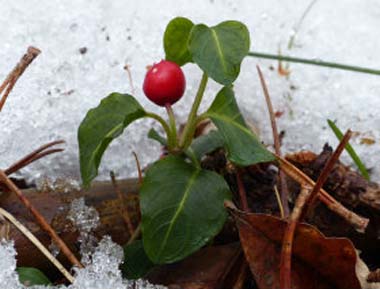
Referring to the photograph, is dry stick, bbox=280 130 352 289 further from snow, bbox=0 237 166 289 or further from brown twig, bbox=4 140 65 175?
brown twig, bbox=4 140 65 175

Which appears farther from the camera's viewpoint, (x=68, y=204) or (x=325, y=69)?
(x=325, y=69)

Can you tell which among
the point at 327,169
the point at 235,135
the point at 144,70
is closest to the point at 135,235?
the point at 235,135

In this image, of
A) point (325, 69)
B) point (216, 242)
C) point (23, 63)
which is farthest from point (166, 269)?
point (325, 69)

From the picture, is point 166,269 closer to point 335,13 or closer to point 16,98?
point 16,98

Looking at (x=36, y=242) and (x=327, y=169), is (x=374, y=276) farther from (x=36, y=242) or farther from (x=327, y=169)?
(x=36, y=242)

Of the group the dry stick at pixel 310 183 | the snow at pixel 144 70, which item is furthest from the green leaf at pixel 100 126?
the dry stick at pixel 310 183
